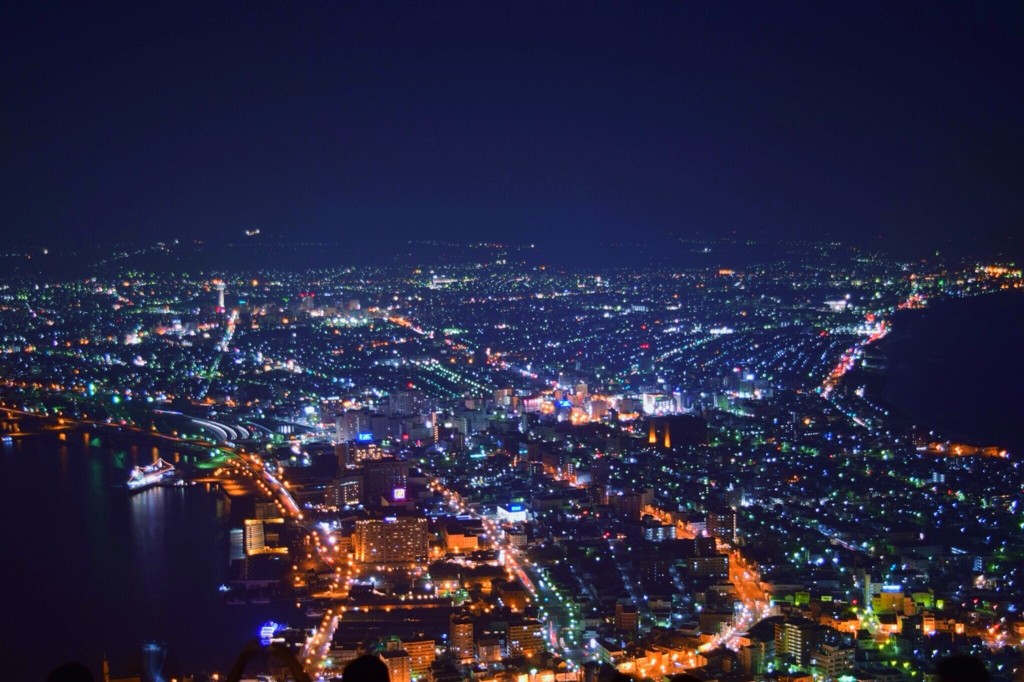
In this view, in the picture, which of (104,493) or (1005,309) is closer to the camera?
(104,493)

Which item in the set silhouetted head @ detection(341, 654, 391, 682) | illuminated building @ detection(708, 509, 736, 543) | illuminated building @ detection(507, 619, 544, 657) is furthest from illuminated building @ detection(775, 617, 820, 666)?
silhouetted head @ detection(341, 654, 391, 682)

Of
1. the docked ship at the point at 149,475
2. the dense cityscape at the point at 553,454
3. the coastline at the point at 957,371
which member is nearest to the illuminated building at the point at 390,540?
the dense cityscape at the point at 553,454

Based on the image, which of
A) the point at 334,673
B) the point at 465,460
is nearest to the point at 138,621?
the point at 334,673

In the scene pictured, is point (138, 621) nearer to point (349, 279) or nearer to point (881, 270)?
point (349, 279)

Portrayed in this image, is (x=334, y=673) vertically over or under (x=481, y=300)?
under

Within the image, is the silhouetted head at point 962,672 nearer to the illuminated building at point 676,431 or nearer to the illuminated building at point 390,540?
the illuminated building at point 390,540

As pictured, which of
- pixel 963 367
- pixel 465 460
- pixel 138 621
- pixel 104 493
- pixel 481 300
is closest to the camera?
pixel 138 621
